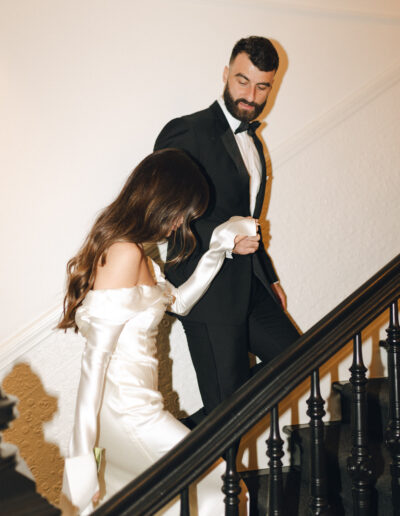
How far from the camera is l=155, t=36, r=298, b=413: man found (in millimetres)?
2531

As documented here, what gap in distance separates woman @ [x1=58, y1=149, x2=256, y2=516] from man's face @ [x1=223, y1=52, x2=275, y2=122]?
533 millimetres

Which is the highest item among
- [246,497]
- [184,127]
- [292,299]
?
[184,127]

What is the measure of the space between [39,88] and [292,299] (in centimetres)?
176

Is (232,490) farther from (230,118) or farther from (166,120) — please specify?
(166,120)

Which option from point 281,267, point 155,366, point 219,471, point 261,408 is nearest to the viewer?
point 261,408

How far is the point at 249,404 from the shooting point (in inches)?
62.4

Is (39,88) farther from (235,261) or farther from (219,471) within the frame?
(219,471)

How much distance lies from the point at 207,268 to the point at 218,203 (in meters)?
0.36

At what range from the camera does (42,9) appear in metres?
2.82

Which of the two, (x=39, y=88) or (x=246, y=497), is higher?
(x=39, y=88)

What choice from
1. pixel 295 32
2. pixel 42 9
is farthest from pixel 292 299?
pixel 42 9

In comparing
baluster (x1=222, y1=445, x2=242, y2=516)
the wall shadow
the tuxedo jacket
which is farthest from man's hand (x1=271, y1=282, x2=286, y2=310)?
baluster (x1=222, y1=445, x2=242, y2=516)

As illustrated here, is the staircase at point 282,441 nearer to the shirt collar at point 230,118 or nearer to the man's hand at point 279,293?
the man's hand at point 279,293

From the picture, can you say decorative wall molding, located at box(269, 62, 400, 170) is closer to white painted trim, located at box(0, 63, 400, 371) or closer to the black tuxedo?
white painted trim, located at box(0, 63, 400, 371)
